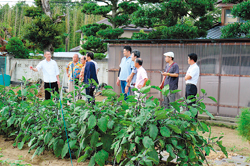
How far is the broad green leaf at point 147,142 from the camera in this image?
2.61 meters

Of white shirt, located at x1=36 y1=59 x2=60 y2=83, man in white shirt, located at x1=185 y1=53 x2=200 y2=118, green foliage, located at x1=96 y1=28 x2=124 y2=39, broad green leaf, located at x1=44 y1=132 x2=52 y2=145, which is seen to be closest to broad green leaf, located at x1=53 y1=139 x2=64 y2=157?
broad green leaf, located at x1=44 y1=132 x2=52 y2=145

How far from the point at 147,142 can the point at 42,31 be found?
16.8 metres

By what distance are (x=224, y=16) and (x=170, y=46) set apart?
404 inches

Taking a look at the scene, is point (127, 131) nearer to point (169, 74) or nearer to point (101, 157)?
point (101, 157)

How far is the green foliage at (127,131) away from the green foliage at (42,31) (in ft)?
49.5

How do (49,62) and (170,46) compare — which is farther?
(170,46)

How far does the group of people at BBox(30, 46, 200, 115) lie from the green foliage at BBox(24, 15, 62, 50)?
11.0m

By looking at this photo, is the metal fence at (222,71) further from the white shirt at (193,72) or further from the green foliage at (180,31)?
the green foliage at (180,31)

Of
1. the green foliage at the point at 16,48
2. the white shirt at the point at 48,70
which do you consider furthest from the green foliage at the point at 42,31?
the white shirt at the point at 48,70

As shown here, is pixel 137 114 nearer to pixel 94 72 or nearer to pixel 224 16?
pixel 94 72

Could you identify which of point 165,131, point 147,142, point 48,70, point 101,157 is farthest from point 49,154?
point 48,70

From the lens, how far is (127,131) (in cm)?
278

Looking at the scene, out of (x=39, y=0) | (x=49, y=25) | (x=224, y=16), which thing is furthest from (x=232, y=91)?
(x=39, y=0)

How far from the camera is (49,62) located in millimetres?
7355
